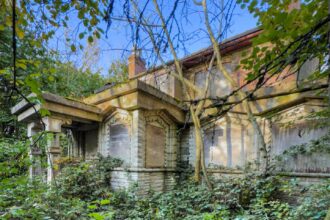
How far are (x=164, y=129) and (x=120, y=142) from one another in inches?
58.3

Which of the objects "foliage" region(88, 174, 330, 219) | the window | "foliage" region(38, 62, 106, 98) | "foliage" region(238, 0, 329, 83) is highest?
"foliage" region(38, 62, 106, 98)

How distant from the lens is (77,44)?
7.67 feet

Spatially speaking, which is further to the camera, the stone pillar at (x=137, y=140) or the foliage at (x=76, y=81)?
the foliage at (x=76, y=81)

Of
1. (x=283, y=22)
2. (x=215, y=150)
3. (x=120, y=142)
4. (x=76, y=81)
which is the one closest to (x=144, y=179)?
(x=120, y=142)

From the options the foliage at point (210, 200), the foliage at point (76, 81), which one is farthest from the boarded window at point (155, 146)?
the foliage at point (76, 81)

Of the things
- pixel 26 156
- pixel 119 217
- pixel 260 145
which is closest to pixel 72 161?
pixel 119 217

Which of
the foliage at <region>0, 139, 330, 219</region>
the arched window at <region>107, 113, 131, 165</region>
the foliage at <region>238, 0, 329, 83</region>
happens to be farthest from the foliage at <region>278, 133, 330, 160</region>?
the arched window at <region>107, 113, 131, 165</region>

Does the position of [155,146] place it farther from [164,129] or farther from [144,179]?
[144,179]

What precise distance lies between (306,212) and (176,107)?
4689mm

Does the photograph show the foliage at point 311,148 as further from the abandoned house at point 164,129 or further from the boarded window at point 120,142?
the boarded window at point 120,142

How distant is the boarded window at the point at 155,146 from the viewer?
6667mm

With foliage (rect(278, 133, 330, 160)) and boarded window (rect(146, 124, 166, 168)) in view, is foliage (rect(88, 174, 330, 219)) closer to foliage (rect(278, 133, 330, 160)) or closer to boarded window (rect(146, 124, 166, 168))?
foliage (rect(278, 133, 330, 160))

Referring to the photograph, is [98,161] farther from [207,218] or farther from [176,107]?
[207,218]

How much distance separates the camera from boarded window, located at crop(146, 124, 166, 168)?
21.9 ft
